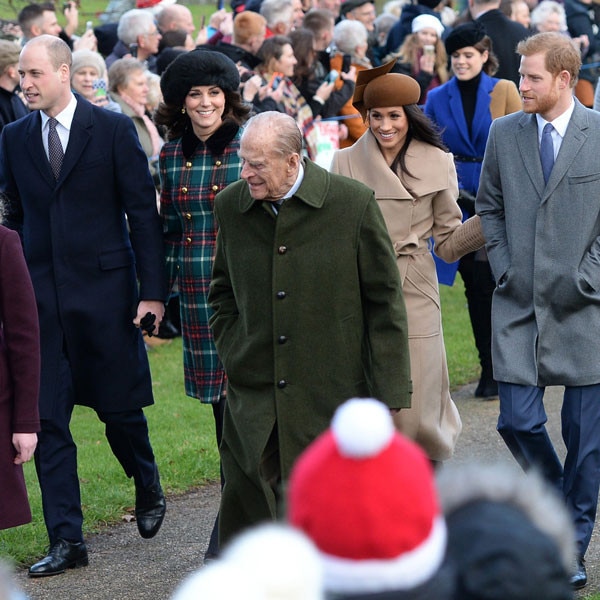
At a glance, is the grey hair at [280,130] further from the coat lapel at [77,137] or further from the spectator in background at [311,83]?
the spectator in background at [311,83]

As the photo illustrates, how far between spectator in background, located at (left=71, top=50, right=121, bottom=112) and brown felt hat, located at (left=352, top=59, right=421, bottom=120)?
13.2 ft

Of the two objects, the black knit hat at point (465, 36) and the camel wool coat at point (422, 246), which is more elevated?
the black knit hat at point (465, 36)

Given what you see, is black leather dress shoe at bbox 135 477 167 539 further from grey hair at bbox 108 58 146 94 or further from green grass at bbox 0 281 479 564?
grey hair at bbox 108 58 146 94

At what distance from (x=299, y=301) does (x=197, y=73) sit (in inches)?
62.6

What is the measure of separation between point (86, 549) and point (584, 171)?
108 inches

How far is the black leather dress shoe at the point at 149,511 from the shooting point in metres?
6.19

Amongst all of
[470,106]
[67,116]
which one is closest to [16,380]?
[67,116]

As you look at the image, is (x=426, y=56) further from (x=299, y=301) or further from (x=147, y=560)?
(x=299, y=301)

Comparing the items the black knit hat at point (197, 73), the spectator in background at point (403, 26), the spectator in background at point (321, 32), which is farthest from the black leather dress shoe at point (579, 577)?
the spectator in background at point (403, 26)

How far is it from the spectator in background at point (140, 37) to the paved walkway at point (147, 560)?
511 cm

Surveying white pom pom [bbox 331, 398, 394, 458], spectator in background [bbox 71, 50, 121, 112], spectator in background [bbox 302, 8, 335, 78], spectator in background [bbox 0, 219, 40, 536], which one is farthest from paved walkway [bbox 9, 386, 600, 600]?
spectator in background [bbox 302, 8, 335, 78]

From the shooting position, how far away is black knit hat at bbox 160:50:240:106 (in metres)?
6.04

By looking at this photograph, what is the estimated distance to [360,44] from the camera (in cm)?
1205

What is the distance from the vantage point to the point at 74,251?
19.5 ft
